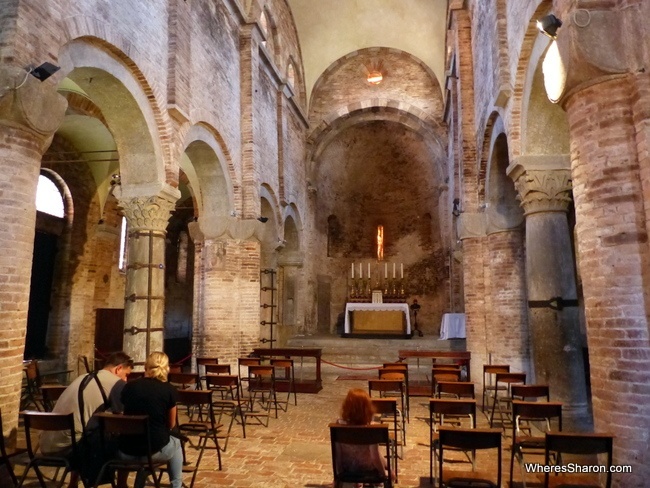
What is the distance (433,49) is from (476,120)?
7929 millimetres

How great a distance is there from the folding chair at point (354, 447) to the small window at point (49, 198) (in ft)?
36.2

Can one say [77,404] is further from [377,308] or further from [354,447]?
[377,308]

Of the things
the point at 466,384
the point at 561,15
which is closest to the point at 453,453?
the point at 466,384

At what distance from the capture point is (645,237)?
4.17 meters

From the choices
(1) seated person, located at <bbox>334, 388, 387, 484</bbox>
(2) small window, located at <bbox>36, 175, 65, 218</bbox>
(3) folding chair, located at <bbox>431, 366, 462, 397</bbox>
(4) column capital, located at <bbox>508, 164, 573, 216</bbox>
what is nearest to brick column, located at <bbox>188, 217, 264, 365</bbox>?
(2) small window, located at <bbox>36, 175, 65, 218</bbox>

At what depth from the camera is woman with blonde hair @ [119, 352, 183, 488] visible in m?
3.85

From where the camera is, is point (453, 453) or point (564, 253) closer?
point (453, 453)

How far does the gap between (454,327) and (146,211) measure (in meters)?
10.1

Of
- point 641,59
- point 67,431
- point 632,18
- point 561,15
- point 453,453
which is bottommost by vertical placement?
point 453,453

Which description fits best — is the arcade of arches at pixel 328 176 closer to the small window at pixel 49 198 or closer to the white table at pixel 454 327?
the small window at pixel 49 198

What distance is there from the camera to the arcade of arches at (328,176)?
4414 millimetres

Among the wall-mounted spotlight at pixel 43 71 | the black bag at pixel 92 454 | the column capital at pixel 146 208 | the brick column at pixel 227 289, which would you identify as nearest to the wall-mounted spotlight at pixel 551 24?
the wall-mounted spotlight at pixel 43 71

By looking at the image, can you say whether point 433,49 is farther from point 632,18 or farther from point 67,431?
point 67,431

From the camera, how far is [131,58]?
7.69 meters
